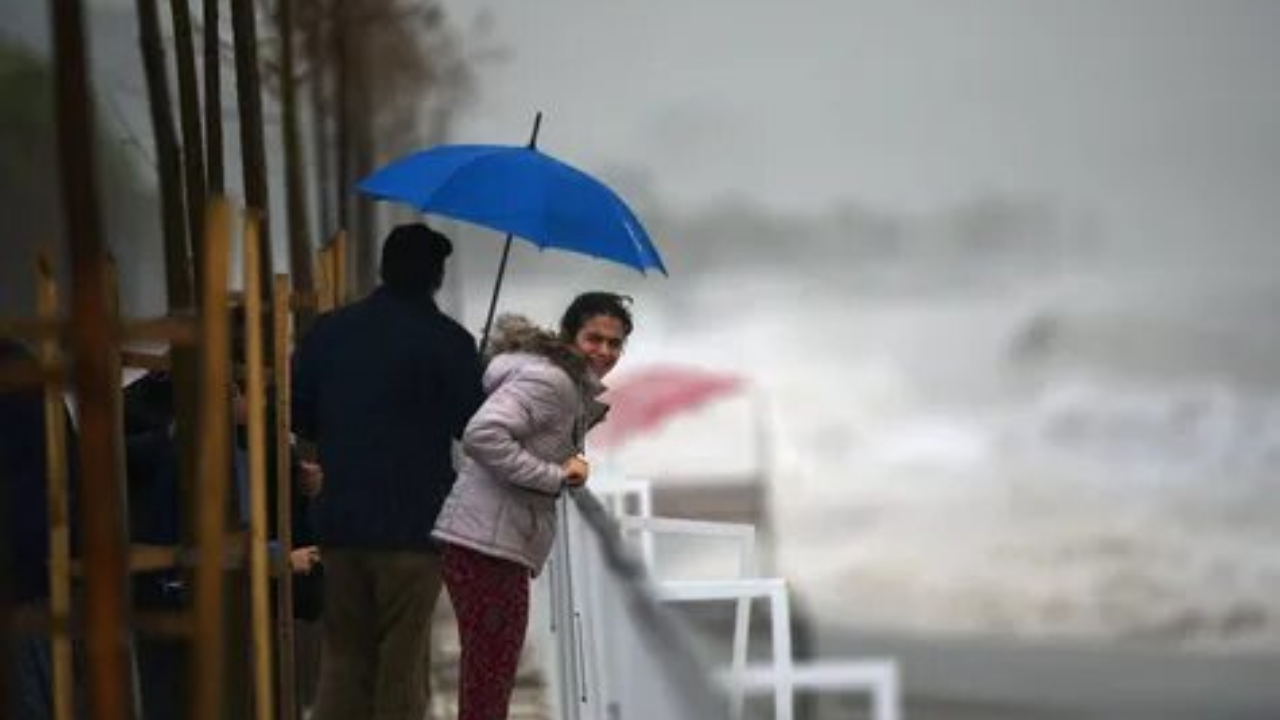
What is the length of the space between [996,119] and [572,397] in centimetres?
991

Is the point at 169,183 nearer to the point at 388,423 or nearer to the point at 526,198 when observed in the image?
the point at 388,423

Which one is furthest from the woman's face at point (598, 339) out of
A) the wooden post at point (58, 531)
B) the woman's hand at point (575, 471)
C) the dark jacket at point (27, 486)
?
the wooden post at point (58, 531)

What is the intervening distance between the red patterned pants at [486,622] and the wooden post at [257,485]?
997 mm

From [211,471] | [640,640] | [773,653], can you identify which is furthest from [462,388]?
[211,471]

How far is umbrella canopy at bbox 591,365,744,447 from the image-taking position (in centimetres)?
1184

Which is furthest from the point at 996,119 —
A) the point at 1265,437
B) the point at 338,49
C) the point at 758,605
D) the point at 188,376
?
the point at 188,376

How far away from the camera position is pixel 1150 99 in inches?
576

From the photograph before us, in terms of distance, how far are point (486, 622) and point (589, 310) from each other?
0.55m

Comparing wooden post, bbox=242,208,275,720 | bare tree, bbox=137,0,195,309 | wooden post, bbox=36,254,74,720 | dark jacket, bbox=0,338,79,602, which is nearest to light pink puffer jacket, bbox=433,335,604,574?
bare tree, bbox=137,0,195,309

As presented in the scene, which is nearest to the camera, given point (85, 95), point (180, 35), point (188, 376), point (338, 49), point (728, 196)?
point (85, 95)

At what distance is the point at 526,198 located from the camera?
17.8 feet

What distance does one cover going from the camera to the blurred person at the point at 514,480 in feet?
15.4

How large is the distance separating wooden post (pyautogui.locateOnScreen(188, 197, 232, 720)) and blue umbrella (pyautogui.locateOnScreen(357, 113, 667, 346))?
2296 mm

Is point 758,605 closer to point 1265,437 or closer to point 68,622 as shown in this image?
point 68,622
